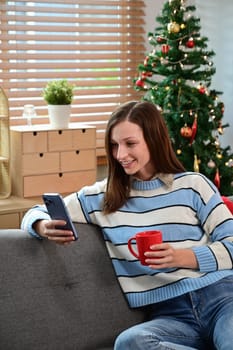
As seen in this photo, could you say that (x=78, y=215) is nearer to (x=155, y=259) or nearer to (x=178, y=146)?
(x=155, y=259)

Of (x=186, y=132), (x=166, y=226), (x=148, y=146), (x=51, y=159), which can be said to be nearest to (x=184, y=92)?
(x=186, y=132)

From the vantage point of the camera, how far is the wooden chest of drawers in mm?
3727

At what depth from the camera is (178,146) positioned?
4094 mm

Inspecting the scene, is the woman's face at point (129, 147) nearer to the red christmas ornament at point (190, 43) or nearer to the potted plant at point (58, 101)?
the potted plant at point (58, 101)

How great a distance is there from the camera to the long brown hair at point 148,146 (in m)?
2.22

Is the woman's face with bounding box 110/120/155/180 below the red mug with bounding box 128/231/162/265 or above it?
above

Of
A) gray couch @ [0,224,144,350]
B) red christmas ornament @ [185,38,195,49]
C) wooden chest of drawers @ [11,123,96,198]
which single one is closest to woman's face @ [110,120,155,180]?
gray couch @ [0,224,144,350]

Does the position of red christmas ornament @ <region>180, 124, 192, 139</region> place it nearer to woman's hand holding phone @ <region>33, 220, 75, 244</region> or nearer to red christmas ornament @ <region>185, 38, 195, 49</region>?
red christmas ornament @ <region>185, 38, 195, 49</region>

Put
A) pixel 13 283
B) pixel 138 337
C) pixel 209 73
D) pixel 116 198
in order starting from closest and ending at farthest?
pixel 138 337
pixel 13 283
pixel 116 198
pixel 209 73

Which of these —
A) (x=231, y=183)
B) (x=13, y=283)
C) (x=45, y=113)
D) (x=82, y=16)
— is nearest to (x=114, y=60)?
(x=82, y=16)

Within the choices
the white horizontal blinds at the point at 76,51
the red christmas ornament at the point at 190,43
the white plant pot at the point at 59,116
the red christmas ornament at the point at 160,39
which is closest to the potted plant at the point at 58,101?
the white plant pot at the point at 59,116

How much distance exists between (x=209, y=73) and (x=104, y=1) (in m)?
0.91

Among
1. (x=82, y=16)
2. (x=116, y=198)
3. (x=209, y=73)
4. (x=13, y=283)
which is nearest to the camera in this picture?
(x=13, y=283)

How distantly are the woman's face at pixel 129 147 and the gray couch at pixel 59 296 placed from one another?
0.86 ft
